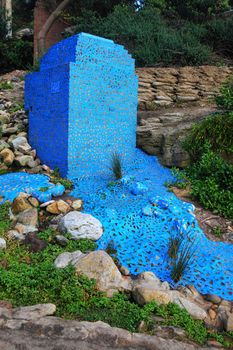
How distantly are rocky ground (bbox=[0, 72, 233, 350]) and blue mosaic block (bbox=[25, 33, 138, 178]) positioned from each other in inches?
42.0

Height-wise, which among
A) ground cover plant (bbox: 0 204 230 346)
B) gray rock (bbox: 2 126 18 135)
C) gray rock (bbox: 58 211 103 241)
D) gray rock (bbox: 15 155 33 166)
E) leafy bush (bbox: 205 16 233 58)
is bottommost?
ground cover plant (bbox: 0 204 230 346)

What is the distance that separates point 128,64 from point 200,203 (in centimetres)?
317

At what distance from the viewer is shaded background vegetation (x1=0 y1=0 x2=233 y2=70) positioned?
8.99m

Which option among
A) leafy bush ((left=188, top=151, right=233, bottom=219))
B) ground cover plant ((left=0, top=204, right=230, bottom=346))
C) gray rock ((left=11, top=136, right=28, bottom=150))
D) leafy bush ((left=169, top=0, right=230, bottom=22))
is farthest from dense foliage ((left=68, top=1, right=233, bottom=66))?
ground cover plant ((left=0, top=204, right=230, bottom=346))

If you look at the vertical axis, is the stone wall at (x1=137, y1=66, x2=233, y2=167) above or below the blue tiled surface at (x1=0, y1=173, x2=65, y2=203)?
above

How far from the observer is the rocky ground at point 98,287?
2469 millimetres

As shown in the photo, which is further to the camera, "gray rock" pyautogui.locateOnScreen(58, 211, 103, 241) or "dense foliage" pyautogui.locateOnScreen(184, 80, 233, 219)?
"dense foliage" pyautogui.locateOnScreen(184, 80, 233, 219)

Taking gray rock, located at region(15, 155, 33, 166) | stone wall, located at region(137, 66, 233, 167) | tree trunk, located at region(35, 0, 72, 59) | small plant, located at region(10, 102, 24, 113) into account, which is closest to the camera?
gray rock, located at region(15, 155, 33, 166)

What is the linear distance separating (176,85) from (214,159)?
352 centimetres

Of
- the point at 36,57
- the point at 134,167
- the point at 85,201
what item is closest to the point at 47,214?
the point at 85,201

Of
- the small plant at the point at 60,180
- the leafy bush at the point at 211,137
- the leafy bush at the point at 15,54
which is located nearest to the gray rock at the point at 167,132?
the leafy bush at the point at 211,137

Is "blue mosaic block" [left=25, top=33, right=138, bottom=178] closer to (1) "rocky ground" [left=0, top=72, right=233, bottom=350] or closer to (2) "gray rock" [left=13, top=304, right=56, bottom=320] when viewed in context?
(1) "rocky ground" [left=0, top=72, right=233, bottom=350]

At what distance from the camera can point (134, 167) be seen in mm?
6289

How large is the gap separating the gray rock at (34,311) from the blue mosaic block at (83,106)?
302 cm
